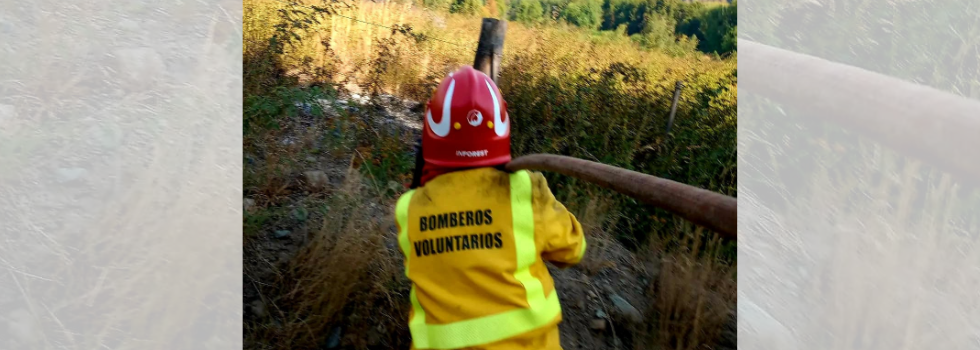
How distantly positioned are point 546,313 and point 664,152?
2.98m

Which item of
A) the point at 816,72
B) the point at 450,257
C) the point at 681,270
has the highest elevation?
the point at 816,72

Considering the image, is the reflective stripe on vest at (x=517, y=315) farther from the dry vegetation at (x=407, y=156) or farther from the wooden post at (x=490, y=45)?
the wooden post at (x=490, y=45)

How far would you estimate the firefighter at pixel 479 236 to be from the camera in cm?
176

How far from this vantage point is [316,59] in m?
4.66

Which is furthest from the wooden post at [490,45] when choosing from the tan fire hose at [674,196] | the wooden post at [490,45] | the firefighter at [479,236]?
the tan fire hose at [674,196]

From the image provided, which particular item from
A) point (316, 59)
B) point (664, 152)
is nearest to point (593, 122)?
point (664, 152)

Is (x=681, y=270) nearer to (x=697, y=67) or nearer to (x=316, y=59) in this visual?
(x=697, y=67)

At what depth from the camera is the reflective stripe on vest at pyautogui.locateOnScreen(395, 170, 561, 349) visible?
1.75 metres

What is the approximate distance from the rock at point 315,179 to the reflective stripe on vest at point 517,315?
2095 millimetres

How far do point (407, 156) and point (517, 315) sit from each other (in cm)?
260

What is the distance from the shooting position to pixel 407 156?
4223mm

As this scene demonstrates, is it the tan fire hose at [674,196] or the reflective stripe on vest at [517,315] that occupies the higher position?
the tan fire hose at [674,196]

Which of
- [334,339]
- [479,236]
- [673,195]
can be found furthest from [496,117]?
[334,339]

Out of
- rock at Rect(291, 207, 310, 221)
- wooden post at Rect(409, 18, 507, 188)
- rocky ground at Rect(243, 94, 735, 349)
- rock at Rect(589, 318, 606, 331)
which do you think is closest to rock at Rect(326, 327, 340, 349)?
rocky ground at Rect(243, 94, 735, 349)
